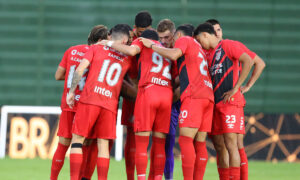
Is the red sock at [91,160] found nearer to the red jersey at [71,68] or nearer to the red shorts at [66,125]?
the red shorts at [66,125]

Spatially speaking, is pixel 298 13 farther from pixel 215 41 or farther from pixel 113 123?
pixel 113 123

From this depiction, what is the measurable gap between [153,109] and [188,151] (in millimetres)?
624

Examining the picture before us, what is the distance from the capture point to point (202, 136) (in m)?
6.51

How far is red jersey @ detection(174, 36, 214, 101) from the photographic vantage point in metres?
6.36

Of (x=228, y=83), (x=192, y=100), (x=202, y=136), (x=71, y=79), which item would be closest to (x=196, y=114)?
(x=192, y=100)

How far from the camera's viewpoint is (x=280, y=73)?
12.6 meters

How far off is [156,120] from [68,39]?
669 centimetres

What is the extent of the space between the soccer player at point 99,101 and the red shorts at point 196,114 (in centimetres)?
81

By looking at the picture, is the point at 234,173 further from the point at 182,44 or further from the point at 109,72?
the point at 109,72

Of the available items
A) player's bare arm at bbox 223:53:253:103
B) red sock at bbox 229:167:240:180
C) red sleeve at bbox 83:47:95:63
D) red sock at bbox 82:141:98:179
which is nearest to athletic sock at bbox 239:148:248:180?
red sock at bbox 229:167:240:180

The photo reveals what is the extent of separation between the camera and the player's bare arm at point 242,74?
6.46 metres

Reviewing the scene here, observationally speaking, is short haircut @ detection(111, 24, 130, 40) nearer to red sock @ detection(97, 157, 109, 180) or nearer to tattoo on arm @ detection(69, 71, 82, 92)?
tattoo on arm @ detection(69, 71, 82, 92)

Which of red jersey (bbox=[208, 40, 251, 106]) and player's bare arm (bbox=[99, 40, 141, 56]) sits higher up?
player's bare arm (bbox=[99, 40, 141, 56])

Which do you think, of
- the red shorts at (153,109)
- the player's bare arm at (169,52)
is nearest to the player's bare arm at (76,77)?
the red shorts at (153,109)
